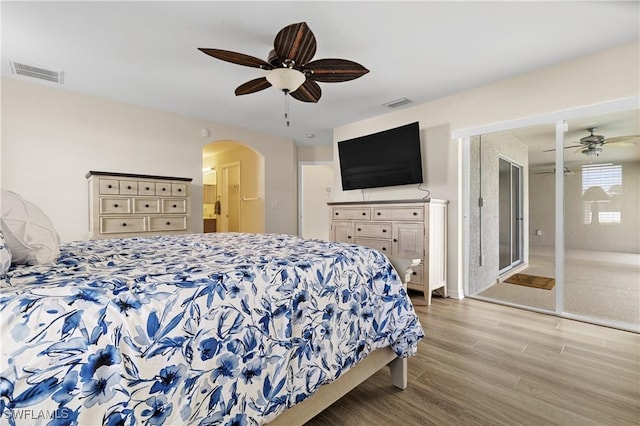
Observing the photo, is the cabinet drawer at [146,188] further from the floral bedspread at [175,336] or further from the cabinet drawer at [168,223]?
the floral bedspread at [175,336]

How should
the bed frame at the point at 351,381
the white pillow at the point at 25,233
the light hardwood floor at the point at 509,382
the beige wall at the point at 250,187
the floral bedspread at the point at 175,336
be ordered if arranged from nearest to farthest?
the floral bedspread at the point at 175,336 → the white pillow at the point at 25,233 → the bed frame at the point at 351,381 → the light hardwood floor at the point at 509,382 → the beige wall at the point at 250,187

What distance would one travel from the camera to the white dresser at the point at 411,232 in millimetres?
3154

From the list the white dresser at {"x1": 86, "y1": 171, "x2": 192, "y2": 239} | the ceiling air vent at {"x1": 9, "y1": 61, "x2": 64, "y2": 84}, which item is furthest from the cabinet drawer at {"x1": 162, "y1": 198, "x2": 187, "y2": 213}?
A: the ceiling air vent at {"x1": 9, "y1": 61, "x2": 64, "y2": 84}

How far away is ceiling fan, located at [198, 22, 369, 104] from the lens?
76.8 inches

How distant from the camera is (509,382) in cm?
168

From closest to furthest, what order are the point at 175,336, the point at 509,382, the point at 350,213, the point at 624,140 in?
the point at 175,336, the point at 509,382, the point at 624,140, the point at 350,213

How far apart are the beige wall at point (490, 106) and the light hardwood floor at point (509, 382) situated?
1.18 metres

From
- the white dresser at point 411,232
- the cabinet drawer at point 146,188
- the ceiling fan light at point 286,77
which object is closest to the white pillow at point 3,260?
the ceiling fan light at point 286,77

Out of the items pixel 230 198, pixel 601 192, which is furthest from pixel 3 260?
pixel 230 198

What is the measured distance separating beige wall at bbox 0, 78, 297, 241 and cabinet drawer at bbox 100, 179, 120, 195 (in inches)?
21.9

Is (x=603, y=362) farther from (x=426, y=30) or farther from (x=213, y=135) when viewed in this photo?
(x=213, y=135)

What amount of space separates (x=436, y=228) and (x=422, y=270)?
518 mm

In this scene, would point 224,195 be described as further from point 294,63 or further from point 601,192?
point 601,192

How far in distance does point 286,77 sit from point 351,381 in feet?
7.05
